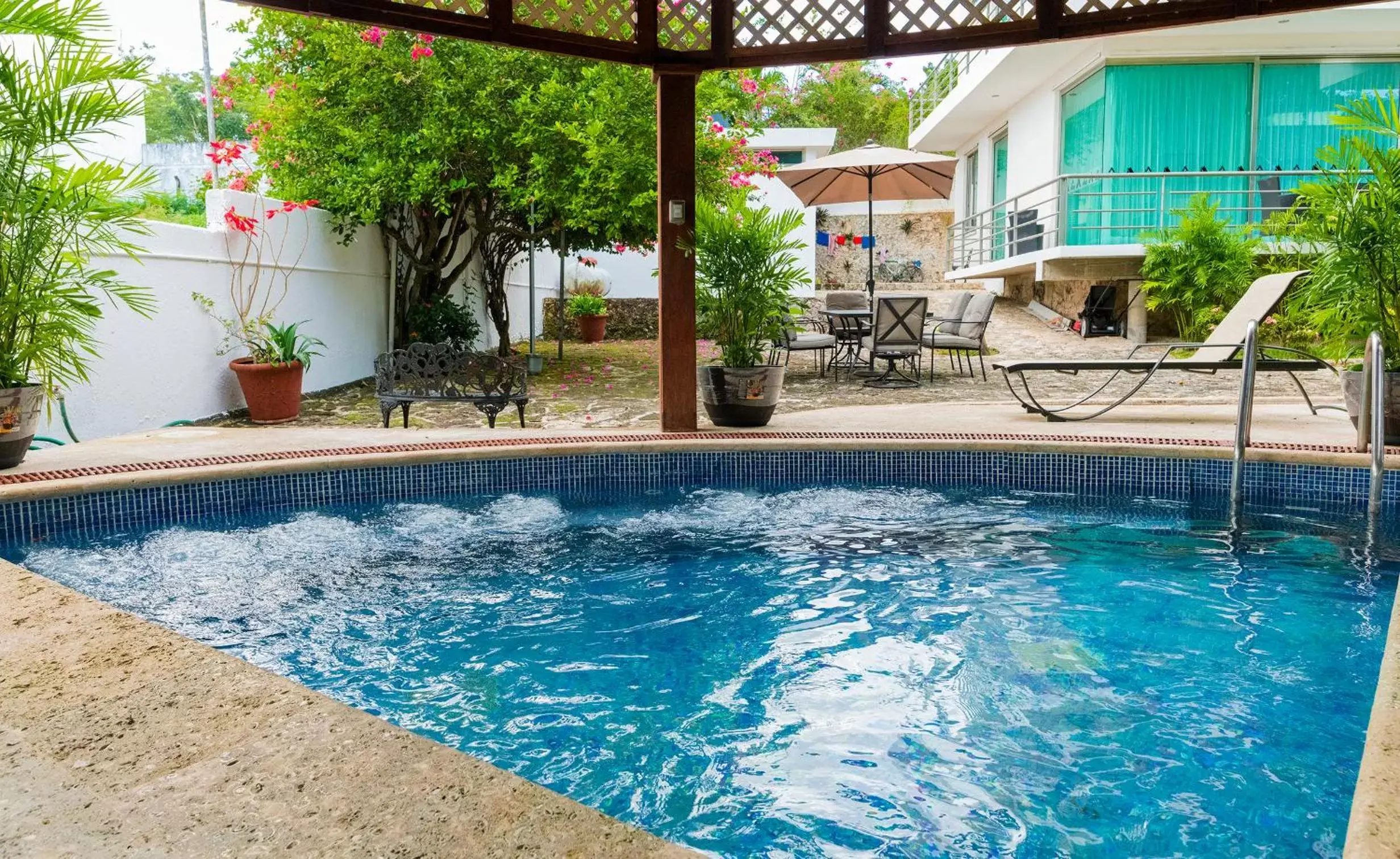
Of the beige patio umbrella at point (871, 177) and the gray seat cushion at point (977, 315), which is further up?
the beige patio umbrella at point (871, 177)

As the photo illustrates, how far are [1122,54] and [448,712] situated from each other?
1243 centimetres

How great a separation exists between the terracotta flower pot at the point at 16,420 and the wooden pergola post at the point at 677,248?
3373mm

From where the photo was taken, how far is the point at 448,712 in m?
2.91

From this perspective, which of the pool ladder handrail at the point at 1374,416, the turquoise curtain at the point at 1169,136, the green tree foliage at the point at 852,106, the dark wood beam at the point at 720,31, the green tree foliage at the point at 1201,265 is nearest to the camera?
the pool ladder handrail at the point at 1374,416

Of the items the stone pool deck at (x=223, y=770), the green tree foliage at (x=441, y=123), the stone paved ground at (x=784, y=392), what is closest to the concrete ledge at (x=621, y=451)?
the stone paved ground at (x=784, y=392)

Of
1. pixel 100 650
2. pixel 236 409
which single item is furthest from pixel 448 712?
pixel 236 409

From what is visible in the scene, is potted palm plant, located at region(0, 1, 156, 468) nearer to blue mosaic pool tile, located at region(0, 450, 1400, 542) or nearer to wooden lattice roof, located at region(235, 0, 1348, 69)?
blue mosaic pool tile, located at region(0, 450, 1400, 542)

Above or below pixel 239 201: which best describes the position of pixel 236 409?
below

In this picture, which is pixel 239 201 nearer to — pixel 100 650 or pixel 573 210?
pixel 573 210

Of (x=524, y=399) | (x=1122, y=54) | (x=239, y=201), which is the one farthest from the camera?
(x=1122, y=54)

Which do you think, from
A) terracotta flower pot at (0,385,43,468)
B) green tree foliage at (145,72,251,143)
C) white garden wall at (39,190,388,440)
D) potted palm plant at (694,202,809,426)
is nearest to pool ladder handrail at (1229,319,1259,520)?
potted palm plant at (694,202,809,426)

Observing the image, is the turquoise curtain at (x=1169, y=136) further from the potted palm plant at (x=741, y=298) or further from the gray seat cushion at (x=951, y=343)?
the potted palm plant at (x=741, y=298)

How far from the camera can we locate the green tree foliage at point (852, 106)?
31375 mm

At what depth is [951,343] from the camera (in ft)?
32.6
